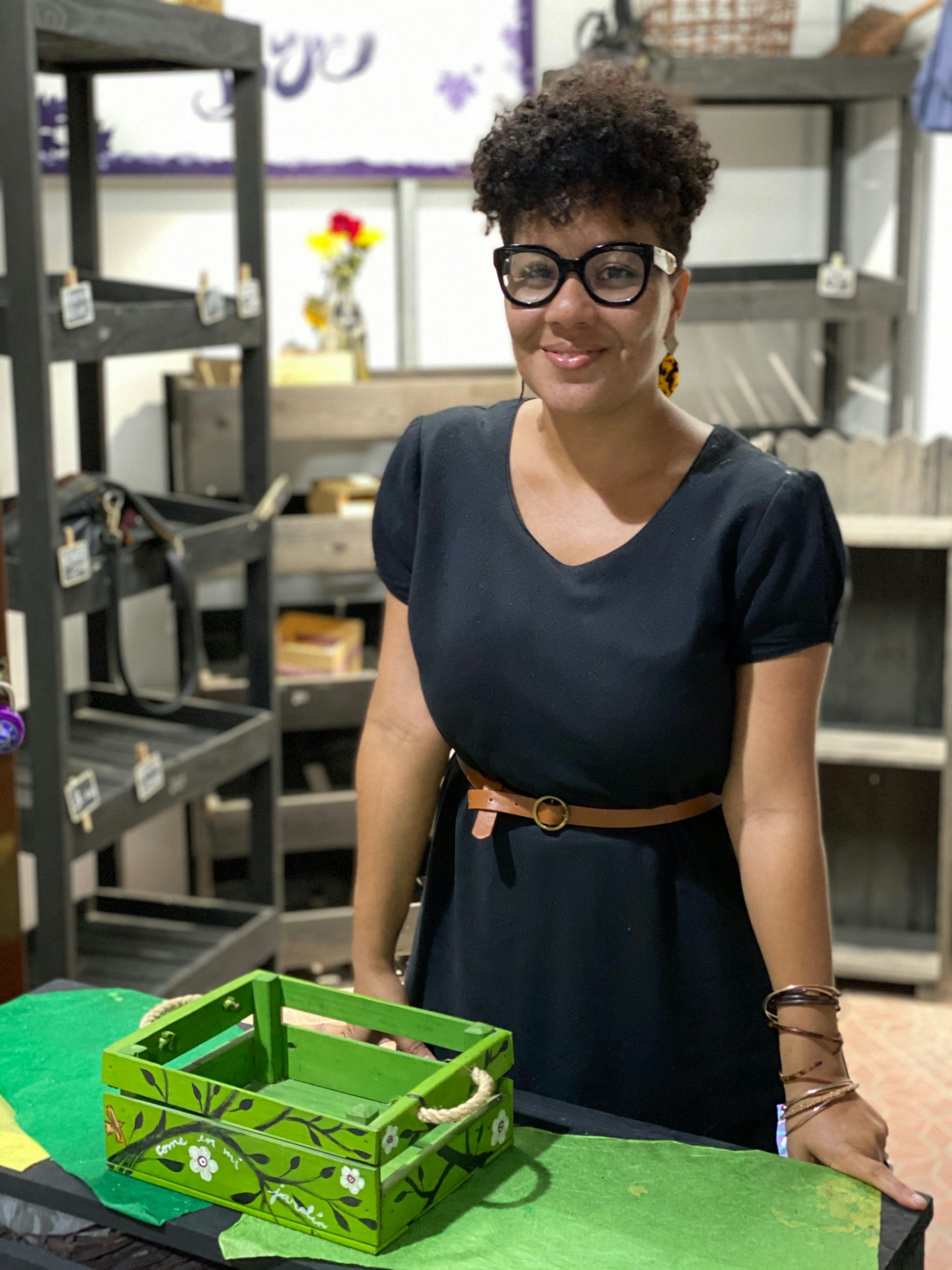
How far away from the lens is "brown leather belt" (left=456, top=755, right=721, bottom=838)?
1.32 m

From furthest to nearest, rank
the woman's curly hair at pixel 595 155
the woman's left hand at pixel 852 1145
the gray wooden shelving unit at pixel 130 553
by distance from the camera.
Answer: the gray wooden shelving unit at pixel 130 553 < the woman's curly hair at pixel 595 155 < the woman's left hand at pixel 852 1145

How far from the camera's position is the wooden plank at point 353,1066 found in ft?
3.83

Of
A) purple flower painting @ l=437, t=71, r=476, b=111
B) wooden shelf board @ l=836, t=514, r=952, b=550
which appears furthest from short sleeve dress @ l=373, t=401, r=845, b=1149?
purple flower painting @ l=437, t=71, r=476, b=111

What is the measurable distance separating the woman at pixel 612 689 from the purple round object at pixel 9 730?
0.62m

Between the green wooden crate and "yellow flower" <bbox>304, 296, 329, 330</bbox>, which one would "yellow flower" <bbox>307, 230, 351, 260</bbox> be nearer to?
"yellow flower" <bbox>304, 296, 329, 330</bbox>

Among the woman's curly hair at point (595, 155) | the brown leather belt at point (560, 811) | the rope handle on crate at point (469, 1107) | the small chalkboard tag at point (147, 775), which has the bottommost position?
the small chalkboard tag at point (147, 775)

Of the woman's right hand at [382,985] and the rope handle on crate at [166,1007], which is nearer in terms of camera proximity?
the rope handle on crate at [166,1007]

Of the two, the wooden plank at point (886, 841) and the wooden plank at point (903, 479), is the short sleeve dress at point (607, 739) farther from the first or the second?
the wooden plank at point (886, 841)

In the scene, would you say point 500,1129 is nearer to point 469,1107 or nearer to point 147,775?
point 469,1107

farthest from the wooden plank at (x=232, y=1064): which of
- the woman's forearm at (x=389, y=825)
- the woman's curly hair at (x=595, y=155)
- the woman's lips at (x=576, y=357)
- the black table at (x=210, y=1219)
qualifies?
the woman's curly hair at (x=595, y=155)

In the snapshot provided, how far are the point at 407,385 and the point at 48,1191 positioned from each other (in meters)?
2.69

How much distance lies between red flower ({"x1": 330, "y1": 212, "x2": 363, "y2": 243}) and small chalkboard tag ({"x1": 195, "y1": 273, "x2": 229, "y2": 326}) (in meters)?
Result: 0.83

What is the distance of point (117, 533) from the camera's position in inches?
100

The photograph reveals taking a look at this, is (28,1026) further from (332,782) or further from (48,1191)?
(332,782)
